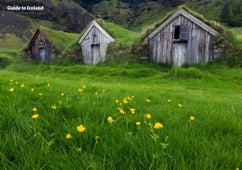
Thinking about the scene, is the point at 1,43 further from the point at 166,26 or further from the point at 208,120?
the point at 208,120

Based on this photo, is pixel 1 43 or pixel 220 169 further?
pixel 1 43

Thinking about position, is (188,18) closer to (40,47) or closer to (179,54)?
(179,54)

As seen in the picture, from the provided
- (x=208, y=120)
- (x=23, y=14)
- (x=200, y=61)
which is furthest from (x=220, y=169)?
(x=23, y=14)

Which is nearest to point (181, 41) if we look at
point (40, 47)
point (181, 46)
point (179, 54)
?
point (181, 46)

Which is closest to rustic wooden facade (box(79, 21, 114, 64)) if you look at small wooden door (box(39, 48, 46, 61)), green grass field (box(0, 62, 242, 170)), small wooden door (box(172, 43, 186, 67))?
small wooden door (box(39, 48, 46, 61))

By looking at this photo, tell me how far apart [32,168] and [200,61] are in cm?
1955

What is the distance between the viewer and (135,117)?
289 cm

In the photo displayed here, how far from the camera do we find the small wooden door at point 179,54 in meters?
19.9

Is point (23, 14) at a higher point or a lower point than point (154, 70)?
higher

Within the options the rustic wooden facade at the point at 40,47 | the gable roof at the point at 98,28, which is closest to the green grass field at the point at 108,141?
the gable roof at the point at 98,28

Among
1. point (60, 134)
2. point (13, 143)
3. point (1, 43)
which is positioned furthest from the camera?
point (1, 43)

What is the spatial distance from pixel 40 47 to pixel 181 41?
20410 millimetres

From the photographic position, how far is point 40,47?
1214 inches

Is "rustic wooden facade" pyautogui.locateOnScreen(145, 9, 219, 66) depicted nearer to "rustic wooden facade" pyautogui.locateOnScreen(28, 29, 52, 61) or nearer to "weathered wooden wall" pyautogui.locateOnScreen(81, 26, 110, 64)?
"weathered wooden wall" pyautogui.locateOnScreen(81, 26, 110, 64)
